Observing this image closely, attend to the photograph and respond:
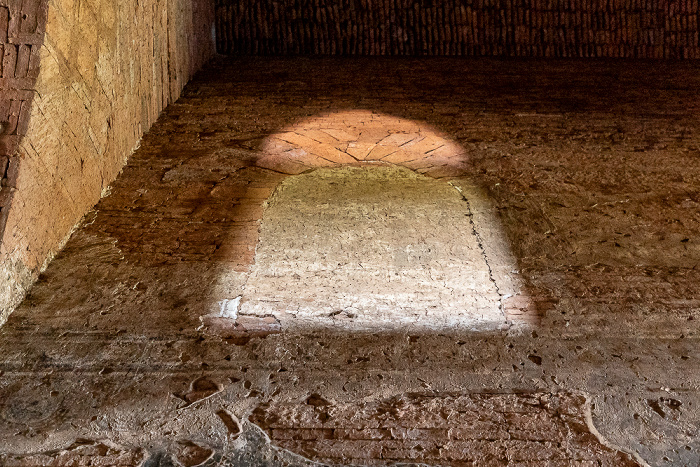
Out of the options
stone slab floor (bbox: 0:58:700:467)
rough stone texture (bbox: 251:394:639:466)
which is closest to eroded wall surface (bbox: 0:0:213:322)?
stone slab floor (bbox: 0:58:700:467)

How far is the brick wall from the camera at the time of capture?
713cm

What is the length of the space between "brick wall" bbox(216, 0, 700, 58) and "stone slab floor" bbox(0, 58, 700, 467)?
280cm

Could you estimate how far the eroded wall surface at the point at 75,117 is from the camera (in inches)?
107

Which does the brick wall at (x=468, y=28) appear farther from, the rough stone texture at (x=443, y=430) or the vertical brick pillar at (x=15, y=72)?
the rough stone texture at (x=443, y=430)

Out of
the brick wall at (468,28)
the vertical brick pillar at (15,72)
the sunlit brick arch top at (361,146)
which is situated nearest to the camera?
the vertical brick pillar at (15,72)

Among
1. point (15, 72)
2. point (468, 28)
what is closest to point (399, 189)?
point (15, 72)

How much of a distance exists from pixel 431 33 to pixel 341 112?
2811 millimetres

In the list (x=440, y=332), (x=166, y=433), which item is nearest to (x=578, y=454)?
(x=440, y=332)

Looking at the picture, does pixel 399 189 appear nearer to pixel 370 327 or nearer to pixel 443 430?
pixel 370 327

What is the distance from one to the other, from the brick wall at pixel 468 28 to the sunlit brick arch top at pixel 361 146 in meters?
2.66

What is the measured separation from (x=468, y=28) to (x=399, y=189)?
13.9ft

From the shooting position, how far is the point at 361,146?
4367 mm

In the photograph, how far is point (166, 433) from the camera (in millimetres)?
2021

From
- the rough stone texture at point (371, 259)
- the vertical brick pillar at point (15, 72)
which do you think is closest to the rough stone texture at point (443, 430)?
the rough stone texture at point (371, 259)
